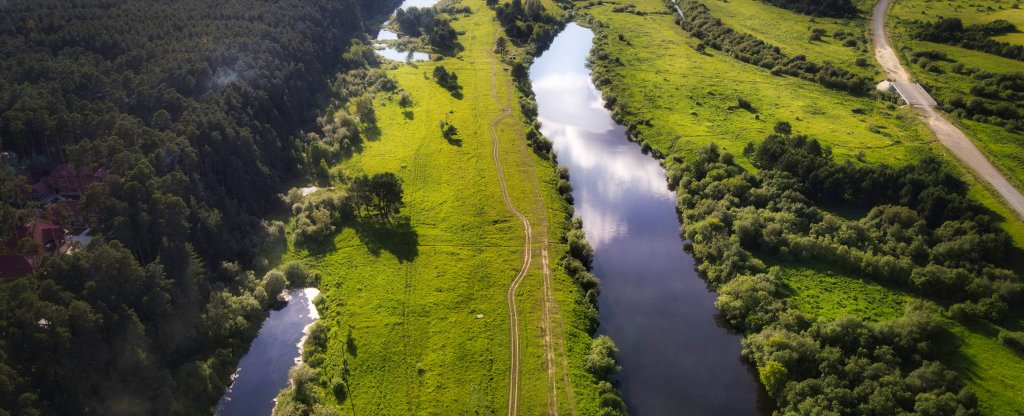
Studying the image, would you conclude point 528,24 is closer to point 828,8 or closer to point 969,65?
point 828,8

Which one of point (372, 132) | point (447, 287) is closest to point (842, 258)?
point (447, 287)

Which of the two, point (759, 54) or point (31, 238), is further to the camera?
point (759, 54)

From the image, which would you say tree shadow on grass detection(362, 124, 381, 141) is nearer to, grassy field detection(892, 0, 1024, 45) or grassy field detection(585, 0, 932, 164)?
grassy field detection(585, 0, 932, 164)

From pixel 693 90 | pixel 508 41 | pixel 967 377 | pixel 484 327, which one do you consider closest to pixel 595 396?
pixel 484 327

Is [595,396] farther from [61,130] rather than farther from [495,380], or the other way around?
[61,130]

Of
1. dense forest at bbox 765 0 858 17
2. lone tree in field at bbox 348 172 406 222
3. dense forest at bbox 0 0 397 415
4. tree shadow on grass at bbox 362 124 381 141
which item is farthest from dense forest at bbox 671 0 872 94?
dense forest at bbox 0 0 397 415

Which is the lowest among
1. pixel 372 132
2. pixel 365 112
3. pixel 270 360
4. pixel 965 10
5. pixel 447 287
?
pixel 270 360
